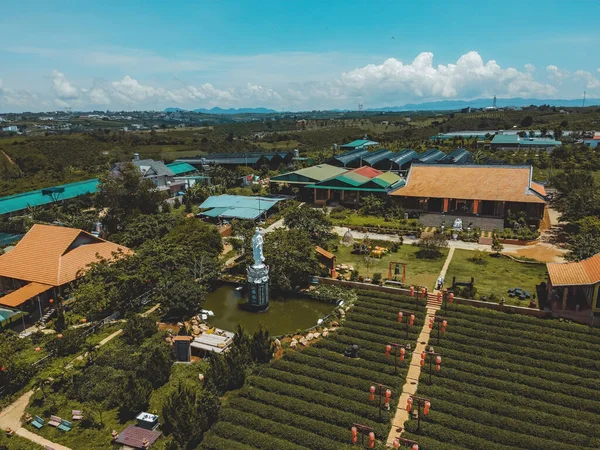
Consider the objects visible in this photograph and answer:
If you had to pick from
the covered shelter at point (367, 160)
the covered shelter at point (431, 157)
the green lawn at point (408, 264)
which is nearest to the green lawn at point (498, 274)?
the green lawn at point (408, 264)

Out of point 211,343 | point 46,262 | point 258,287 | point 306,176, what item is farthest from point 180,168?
point 211,343

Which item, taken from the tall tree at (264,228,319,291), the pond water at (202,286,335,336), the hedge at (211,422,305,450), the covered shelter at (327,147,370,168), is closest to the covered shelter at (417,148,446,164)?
the covered shelter at (327,147,370,168)

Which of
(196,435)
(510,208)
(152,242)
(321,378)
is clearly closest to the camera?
(196,435)

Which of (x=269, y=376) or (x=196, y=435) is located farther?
(x=269, y=376)

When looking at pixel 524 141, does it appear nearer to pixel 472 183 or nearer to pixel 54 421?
pixel 472 183

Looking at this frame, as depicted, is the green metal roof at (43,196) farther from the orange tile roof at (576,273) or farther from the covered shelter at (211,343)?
the orange tile roof at (576,273)

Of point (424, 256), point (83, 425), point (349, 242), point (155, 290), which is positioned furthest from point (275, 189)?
point (83, 425)

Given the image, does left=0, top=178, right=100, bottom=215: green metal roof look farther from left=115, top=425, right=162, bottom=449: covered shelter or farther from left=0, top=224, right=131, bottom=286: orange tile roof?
left=115, top=425, right=162, bottom=449: covered shelter

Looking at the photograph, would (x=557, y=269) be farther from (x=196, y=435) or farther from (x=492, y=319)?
(x=196, y=435)
